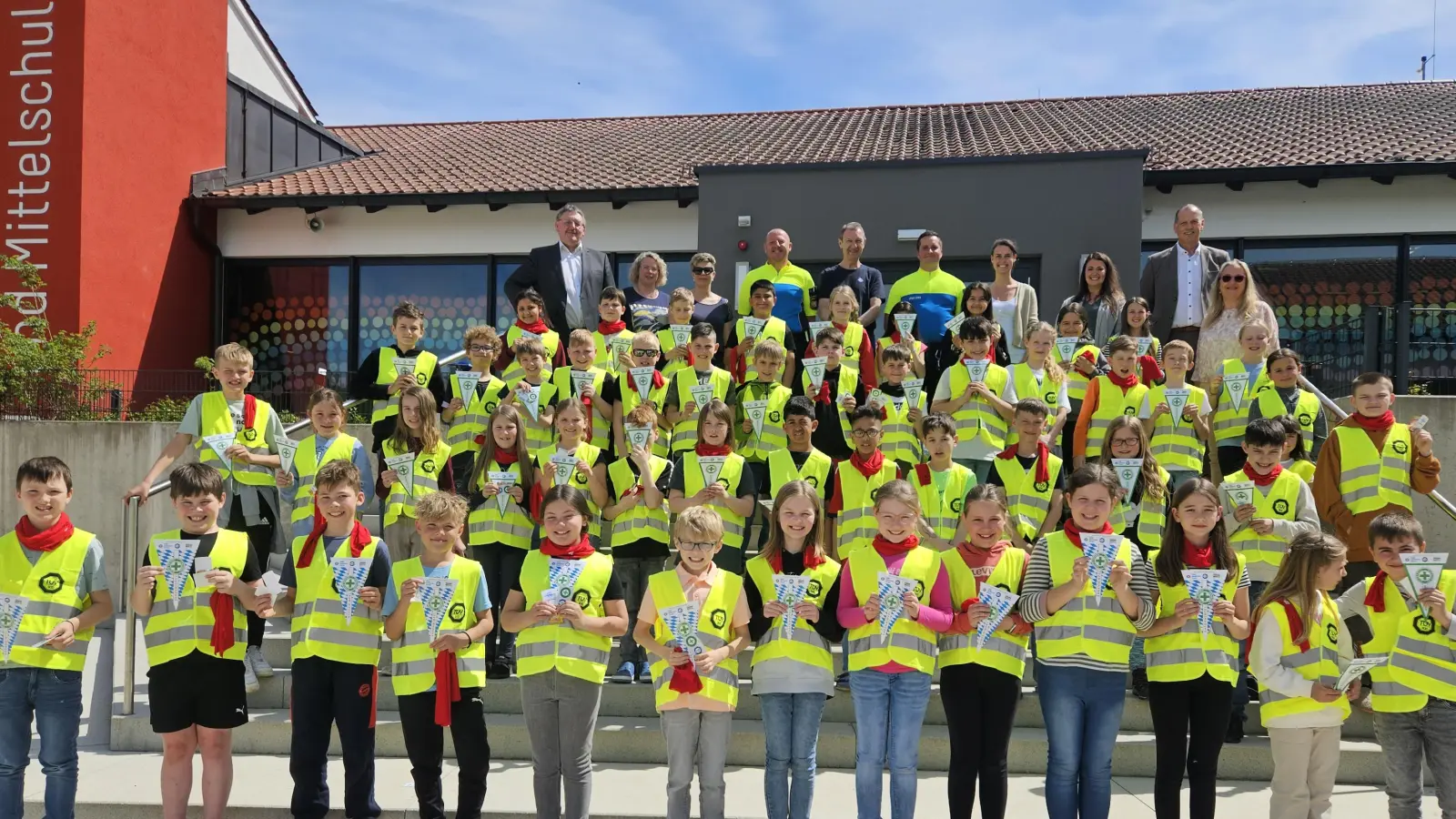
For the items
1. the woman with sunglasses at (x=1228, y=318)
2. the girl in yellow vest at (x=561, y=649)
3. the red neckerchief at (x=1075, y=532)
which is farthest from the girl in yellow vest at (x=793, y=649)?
the woman with sunglasses at (x=1228, y=318)

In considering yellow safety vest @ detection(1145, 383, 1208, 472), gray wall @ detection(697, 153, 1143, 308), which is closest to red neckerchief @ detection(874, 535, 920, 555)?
yellow safety vest @ detection(1145, 383, 1208, 472)

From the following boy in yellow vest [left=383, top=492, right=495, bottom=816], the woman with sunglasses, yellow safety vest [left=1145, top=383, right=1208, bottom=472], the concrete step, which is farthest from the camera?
the woman with sunglasses

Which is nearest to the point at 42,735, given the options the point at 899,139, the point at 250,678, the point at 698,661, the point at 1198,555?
the point at 250,678

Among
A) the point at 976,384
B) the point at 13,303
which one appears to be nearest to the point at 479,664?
the point at 976,384

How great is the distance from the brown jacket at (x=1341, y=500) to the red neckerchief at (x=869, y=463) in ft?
10.1

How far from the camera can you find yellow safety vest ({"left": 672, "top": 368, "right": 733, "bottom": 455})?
7.68 meters

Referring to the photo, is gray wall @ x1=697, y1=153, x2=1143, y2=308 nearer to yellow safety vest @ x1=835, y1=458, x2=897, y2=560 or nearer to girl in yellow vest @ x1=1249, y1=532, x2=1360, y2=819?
yellow safety vest @ x1=835, y1=458, x2=897, y2=560

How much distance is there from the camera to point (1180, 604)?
4.95 meters

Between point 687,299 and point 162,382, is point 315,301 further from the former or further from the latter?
point 687,299

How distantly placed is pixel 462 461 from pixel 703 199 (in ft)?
25.1

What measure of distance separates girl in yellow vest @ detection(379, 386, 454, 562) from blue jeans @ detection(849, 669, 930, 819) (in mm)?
3439

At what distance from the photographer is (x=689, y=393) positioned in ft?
25.8

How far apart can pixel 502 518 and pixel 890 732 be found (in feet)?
10.0

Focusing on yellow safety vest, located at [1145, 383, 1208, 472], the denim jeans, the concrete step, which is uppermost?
yellow safety vest, located at [1145, 383, 1208, 472]
